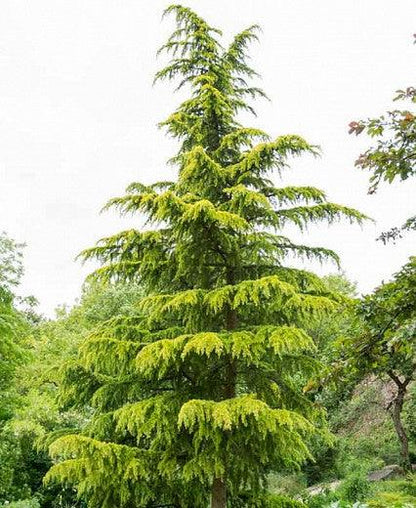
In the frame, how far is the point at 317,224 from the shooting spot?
7.46 meters

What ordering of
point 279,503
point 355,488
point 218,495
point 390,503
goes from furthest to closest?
1. point 355,488
2. point 279,503
3. point 218,495
4. point 390,503

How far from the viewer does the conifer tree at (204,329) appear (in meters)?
5.92

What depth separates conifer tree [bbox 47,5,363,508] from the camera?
592cm

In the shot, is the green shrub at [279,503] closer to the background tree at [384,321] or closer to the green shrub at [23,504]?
the background tree at [384,321]

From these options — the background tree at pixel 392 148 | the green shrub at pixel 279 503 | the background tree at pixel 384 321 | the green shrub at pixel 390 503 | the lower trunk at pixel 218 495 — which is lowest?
the green shrub at pixel 390 503

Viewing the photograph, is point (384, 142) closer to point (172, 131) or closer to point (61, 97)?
point (172, 131)

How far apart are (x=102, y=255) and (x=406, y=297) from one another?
4.97m

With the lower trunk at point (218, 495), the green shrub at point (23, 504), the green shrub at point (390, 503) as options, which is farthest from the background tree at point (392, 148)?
the green shrub at point (23, 504)

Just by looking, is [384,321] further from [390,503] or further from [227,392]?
[227,392]

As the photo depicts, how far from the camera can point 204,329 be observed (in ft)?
23.8

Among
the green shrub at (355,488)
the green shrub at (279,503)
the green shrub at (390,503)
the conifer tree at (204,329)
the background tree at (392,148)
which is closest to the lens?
the background tree at (392,148)

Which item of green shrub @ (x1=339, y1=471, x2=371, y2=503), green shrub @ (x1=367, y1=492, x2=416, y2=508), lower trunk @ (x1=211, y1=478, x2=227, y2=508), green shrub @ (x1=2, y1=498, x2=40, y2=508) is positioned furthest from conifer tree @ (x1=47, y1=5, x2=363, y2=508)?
green shrub @ (x1=339, y1=471, x2=371, y2=503)

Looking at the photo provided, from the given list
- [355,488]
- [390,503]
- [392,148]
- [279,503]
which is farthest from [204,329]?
[355,488]

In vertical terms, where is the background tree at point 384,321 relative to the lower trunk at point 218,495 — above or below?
above
